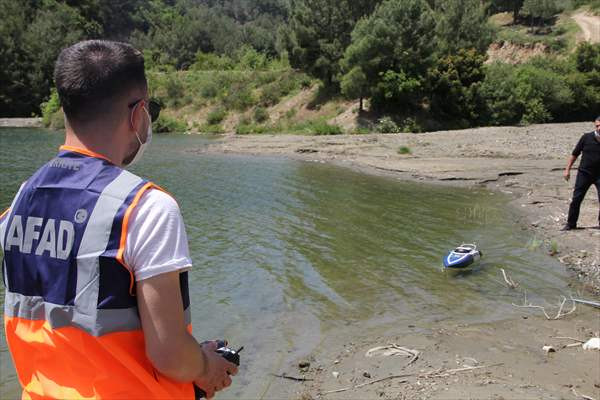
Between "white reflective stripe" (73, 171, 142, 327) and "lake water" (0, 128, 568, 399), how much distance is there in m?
4.25

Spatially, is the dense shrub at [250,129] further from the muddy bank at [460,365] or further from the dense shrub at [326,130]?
the muddy bank at [460,365]

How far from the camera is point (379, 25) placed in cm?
3456

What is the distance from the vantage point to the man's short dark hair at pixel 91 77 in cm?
180

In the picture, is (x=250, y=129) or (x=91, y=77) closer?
(x=91, y=77)

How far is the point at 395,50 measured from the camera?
35312 millimetres

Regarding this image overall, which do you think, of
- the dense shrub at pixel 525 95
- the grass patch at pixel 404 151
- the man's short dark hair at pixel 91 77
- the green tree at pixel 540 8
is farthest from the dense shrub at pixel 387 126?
the green tree at pixel 540 8

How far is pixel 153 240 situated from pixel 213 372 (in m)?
0.61

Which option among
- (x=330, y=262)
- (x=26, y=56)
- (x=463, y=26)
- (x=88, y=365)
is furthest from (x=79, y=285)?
(x=26, y=56)

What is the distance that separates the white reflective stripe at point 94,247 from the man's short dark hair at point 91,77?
32 centimetres

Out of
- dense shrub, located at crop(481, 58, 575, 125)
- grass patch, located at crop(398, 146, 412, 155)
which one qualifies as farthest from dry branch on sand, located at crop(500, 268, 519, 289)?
dense shrub, located at crop(481, 58, 575, 125)

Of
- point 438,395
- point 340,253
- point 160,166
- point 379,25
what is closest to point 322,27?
point 379,25

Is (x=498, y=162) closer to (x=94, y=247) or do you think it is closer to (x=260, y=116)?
(x=94, y=247)

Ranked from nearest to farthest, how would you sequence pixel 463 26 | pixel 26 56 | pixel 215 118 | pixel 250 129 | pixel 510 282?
pixel 510 282, pixel 250 129, pixel 463 26, pixel 215 118, pixel 26 56

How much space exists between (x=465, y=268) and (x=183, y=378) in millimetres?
8654
